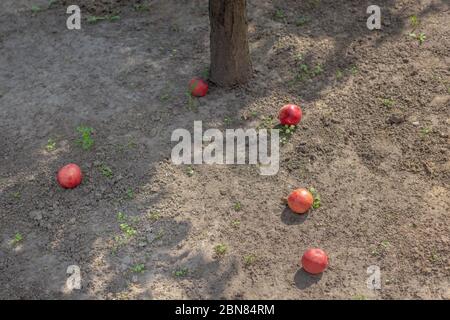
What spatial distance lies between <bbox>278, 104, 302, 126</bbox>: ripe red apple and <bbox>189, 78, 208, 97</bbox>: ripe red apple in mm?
969

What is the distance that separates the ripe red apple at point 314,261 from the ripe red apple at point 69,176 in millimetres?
2312

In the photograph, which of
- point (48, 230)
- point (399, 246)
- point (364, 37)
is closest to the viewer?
point (399, 246)

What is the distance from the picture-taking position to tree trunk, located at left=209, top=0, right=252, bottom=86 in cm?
589

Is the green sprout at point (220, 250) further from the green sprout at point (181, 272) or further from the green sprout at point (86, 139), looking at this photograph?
the green sprout at point (86, 139)

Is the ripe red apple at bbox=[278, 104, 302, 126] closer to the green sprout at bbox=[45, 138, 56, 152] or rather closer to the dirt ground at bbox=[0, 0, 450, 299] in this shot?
the dirt ground at bbox=[0, 0, 450, 299]

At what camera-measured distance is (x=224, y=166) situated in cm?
554

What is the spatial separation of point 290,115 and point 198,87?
114cm

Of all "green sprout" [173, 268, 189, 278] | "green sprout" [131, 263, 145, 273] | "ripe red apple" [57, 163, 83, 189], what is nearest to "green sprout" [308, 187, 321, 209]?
"green sprout" [173, 268, 189, 278]

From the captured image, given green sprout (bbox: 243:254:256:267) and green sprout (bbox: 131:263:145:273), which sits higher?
green sprout (bbox: 243:254:256:267)

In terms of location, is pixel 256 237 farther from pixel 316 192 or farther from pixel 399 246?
pixel 399 246

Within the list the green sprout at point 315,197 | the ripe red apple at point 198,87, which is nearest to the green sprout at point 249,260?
the green sprout at point 315,197
